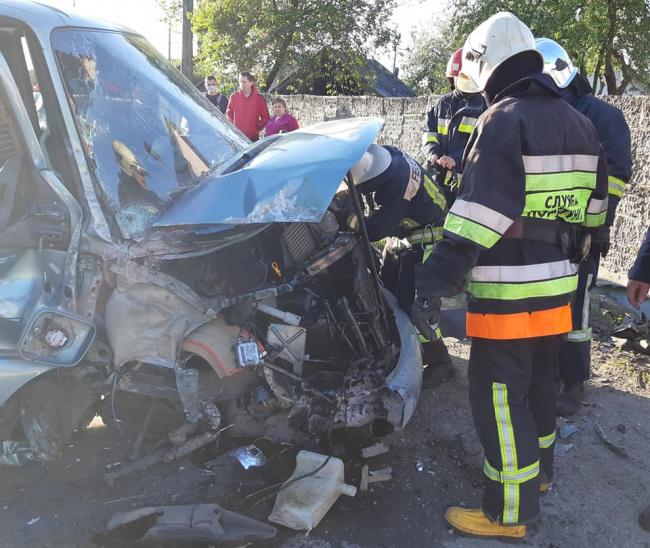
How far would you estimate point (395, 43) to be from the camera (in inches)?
Result: 701

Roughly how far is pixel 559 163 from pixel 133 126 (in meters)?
1.83

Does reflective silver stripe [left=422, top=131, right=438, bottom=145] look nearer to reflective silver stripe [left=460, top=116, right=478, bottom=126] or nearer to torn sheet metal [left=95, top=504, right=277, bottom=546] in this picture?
reflective silver stripe [left=460, top=116, right=478, bottom=126]

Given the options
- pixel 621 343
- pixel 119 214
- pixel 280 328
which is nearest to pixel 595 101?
pixel 621 343

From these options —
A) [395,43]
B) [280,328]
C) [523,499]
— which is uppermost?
[395,43]

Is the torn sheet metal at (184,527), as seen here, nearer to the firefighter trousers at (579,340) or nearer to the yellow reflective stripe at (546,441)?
the yellow reflective stripe at (546,441)

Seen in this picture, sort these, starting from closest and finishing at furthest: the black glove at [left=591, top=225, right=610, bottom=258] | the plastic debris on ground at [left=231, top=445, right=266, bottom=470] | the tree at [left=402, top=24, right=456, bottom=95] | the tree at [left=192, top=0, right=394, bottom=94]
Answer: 1. the black glove at [left=591, top=225, right=610, bottom=258]
2. the plastic debris on ground at [left=231, top=445, right=266, bottom=470]
3. the tree at [left=192, top=0, right=394, bottom=94]
4. the tree at [left=402, top=24, right=456, bottom=95]

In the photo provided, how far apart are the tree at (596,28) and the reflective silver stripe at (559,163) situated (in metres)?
13.8

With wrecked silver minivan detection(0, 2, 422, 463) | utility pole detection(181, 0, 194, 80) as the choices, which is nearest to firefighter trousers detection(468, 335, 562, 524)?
wrecked silver minivan detection(0, 2, 422, 463)

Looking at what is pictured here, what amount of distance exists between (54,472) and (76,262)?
1.12 metres

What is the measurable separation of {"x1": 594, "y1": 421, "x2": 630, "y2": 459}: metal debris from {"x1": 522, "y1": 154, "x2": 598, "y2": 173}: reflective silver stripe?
5.36 feet

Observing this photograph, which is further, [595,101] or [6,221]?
[595,101]

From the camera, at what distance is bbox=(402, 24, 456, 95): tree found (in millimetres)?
27078

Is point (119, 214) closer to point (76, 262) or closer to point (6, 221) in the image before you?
point (76, 262)

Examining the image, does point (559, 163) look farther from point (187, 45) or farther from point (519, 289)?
point (187, 45)
